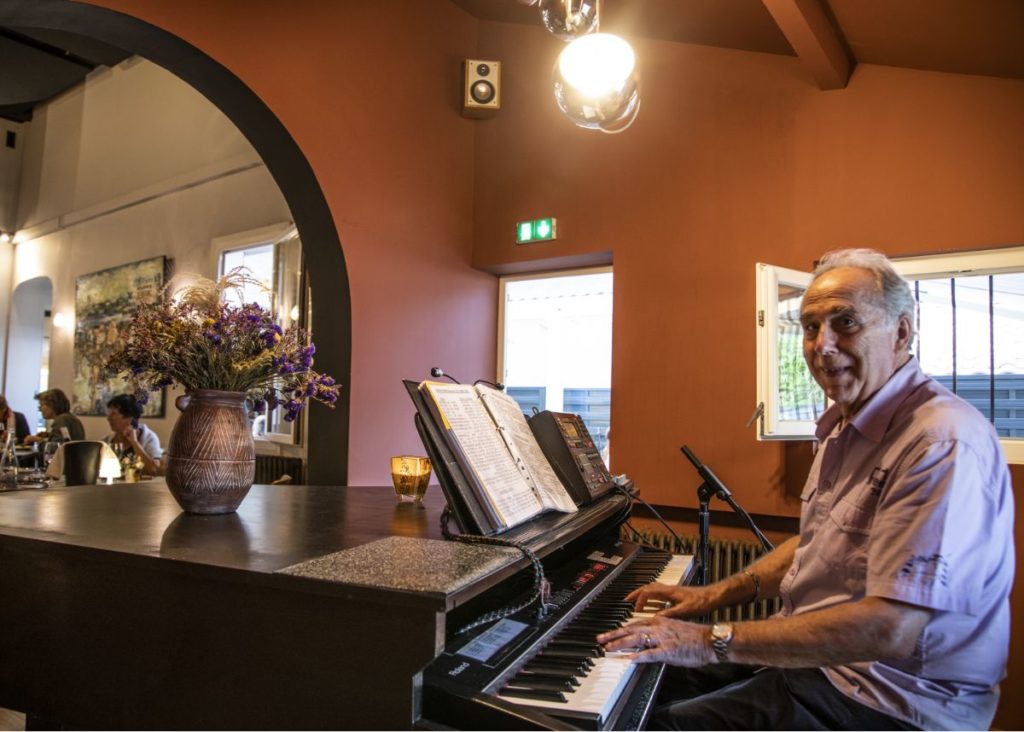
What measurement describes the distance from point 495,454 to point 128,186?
6.86 meters

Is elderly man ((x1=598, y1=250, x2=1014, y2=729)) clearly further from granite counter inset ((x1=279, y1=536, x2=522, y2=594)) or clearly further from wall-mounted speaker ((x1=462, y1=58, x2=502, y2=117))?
wall-mounted speaker ((x1=462, y1=58, x2=502, y2=117))

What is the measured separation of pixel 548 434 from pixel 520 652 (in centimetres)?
75

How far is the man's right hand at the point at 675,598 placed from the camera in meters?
1.53

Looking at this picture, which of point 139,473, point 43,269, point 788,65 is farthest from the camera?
point 43,269

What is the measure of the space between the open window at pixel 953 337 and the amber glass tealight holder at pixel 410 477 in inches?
70.4

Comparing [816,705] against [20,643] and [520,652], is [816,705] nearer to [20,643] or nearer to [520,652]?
[520,652]

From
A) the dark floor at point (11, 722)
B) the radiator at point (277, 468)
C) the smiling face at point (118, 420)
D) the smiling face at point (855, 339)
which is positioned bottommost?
the dark floor at point (11, 722)

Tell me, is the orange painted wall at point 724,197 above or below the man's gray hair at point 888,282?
above

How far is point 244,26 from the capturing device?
117 inches

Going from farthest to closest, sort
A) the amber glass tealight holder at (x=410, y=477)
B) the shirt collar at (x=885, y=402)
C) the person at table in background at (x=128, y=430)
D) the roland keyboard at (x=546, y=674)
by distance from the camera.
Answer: the person at table in background at (x=128, y=430)
the amber glass tealight holder at (x=410, y=477)
the shirt collar at (x=885, y=402)
the roland keyboard at (x=546, y=674)

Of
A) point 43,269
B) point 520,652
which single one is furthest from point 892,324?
point 43,269

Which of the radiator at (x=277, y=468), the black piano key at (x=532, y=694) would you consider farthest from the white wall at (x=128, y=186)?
the black piano key at (x=532, y=694)

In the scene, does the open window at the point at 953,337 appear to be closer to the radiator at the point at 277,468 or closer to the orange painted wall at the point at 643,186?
the orange painted wall at the point at 643,186

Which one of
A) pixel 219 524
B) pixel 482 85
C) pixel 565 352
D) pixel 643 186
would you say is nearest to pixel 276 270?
pixel 482 85
